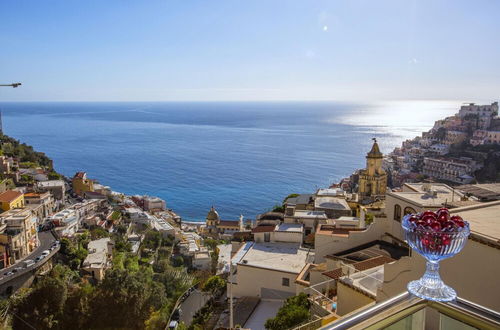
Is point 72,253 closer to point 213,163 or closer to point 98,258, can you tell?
point 98,258

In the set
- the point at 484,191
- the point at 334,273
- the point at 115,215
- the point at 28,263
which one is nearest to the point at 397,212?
the point at 334,273

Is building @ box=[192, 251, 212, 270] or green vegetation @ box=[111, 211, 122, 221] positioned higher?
green vegetation @ box=[111, 211, 122, 221]

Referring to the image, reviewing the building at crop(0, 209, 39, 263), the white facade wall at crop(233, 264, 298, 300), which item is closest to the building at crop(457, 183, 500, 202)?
the white facade wall at crop(233, 264, 298, 300)

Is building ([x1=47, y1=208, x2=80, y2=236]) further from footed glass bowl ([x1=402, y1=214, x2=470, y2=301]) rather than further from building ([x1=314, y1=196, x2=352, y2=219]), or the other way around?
footed glass bowl ([x1=402, y1=214, x2=470, y2=301])

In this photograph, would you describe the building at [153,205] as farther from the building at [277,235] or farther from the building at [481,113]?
the building at [481,113]

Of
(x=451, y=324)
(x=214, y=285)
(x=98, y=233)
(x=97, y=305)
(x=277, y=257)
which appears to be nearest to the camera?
(x=451, y=324)

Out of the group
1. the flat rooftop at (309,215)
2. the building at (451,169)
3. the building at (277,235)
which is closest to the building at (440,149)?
the building at (451,169)
